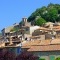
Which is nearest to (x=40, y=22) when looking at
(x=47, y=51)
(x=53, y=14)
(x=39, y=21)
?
(x=39, y=21)

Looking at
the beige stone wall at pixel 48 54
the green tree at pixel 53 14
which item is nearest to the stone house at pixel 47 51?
the beige stone wall at pixel 48 54

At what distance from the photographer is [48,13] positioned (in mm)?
109188

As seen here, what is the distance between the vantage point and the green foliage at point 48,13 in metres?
106

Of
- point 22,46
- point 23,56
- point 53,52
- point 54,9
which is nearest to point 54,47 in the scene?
point 53,52

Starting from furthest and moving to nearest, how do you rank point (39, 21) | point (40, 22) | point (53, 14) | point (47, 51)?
point (53, 14)
point (39, 21)
point (40, 22)
point (47, 51)

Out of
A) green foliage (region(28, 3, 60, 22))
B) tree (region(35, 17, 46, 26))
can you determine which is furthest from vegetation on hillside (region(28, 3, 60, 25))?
tree (region(35, 17, 46, 26))

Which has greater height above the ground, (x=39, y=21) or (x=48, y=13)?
(x=48, y=13)

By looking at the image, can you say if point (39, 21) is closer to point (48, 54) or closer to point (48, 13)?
point (48, 13)

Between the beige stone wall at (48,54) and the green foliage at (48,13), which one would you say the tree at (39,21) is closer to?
the green foliage at (48,13)

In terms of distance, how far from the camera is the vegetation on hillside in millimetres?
106238

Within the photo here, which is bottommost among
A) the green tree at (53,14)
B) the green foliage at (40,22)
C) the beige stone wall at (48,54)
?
the beige stone wall at (48,54)

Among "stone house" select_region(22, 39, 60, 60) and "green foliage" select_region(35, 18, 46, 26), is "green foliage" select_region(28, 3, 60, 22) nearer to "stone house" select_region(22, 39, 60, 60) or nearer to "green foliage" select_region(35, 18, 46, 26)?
"green foliage" select_region(35, 18, 46, 26)

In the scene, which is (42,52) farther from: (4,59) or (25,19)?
(25,19)

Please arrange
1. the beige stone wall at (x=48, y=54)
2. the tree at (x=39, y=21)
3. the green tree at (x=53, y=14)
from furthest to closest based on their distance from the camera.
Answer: the green tree at (x=53, y=14) → the tree at (x=39, y=21) → the beige stone wall at (x=48, y=54)
